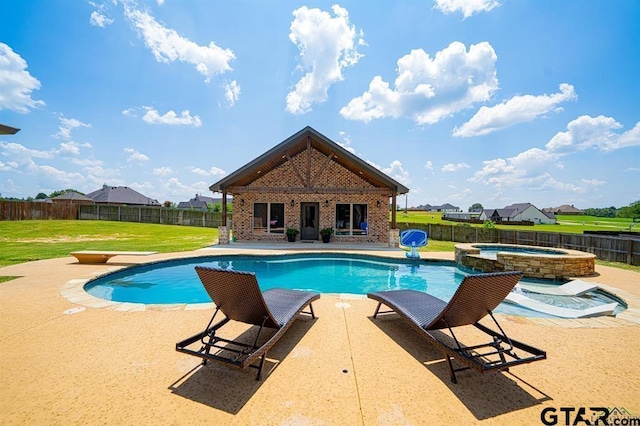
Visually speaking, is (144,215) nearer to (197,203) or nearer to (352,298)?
(352,298)

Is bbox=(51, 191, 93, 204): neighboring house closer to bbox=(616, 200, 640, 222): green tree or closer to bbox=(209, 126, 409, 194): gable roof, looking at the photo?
bbox=(209, 126, 409, 194): gable roof

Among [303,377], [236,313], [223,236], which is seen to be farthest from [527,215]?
[236,313]

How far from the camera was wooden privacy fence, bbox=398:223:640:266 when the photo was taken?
36.2ft

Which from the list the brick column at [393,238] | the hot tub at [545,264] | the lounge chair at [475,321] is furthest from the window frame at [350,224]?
the lounge chair at [475,321]

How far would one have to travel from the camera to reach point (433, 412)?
2.27 metres

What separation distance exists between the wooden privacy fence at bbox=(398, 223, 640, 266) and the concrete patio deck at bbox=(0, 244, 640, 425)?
33.4 ft

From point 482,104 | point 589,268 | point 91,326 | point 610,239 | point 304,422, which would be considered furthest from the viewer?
point 482,104

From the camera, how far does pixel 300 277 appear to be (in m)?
9.30

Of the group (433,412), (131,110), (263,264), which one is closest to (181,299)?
(263,264)

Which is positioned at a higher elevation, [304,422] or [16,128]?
[16,128]

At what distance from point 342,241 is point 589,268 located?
35.5 ft

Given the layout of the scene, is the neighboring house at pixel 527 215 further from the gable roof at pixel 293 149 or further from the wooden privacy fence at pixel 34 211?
the wooden privacy fence at pixel 34 211

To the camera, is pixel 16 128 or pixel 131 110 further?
pixel 131 110

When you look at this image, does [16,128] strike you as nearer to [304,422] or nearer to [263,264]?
[263,264]
